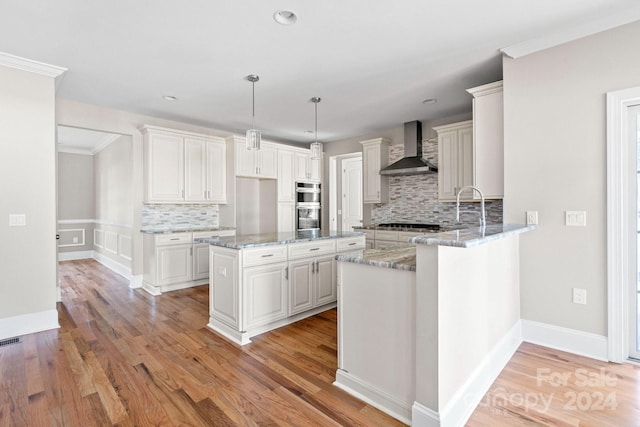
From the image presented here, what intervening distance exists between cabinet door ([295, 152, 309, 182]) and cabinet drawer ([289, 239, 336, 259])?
2.85m

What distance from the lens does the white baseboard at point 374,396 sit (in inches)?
68.3

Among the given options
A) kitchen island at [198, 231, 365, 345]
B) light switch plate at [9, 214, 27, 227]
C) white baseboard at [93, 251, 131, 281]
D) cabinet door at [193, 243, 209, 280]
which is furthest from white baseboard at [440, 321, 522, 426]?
white baseboard at [93, 251, 131, 281]

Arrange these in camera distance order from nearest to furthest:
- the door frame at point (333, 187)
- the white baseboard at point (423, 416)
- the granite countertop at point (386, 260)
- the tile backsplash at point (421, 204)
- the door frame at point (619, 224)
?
the white baseboard at point (423, 416) < the granite countertop at point (386, 260) < the door frame at point (619, 224) < the tile backsplash at point (421, 204) < the door frame at point (333, 187)

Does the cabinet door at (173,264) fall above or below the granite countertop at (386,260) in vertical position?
below

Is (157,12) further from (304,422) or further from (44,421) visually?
(304,422)

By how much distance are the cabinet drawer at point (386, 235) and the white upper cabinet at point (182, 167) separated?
2550 mm

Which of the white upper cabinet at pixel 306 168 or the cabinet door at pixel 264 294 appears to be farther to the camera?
the white upper cabinet at pixel 306 168

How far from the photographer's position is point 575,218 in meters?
2.49

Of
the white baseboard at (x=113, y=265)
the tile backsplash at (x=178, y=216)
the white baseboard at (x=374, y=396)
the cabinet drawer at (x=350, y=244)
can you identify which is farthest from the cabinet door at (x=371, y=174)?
the white baseboard at (x=113, y=265)

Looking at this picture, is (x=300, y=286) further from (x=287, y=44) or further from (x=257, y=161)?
(x=257, y=161)

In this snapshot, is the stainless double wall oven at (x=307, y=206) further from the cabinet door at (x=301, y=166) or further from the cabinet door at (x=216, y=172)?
the cabinet door at (x=216, y=172)

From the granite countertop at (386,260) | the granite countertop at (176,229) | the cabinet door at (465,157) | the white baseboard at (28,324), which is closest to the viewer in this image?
the granite countertop at (386,260)

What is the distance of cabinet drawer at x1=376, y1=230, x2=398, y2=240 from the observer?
4730 mm

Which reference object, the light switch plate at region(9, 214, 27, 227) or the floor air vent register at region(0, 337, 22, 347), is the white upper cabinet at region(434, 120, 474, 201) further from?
the floor air vent register at region(0, 337, 22, 347)
